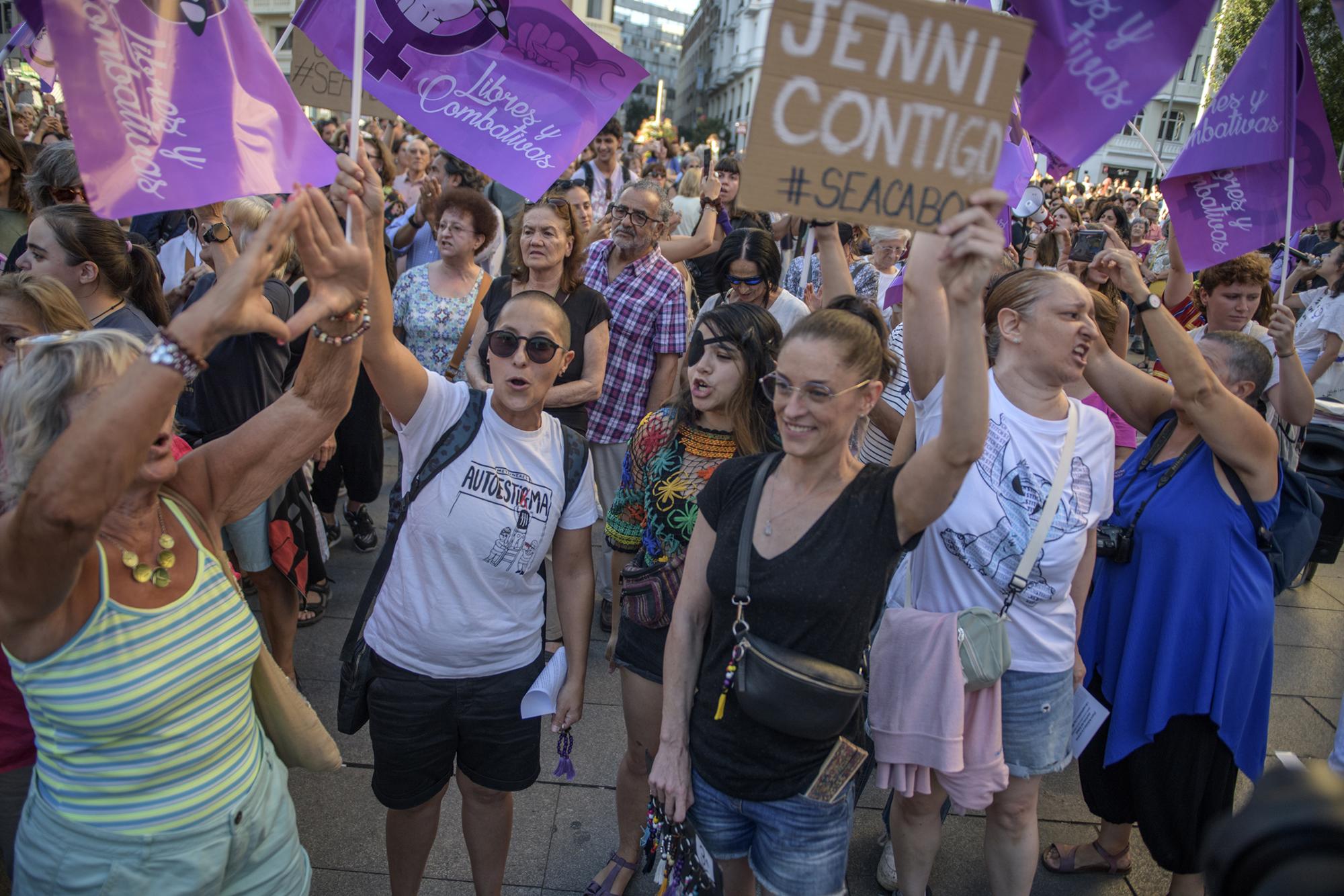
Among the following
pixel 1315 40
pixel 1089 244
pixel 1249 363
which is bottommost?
pixel 1249 363

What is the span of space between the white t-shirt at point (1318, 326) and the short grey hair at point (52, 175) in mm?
7134

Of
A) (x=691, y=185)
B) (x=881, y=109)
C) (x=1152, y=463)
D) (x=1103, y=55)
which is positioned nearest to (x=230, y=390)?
(x=881, y=109)

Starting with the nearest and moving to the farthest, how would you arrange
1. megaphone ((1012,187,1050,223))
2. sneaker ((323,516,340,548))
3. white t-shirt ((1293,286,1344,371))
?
sneaker ((323,516,340,548)), white t-shirt ((1293,286,1344,371)), megaphone ((1012,187,1050,223))

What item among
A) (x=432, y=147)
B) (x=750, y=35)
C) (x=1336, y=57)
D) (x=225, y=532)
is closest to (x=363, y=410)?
(x=225, y=532)

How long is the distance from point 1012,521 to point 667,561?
3.30 ft

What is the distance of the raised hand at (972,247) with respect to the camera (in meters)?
1.72

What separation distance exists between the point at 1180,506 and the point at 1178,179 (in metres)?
1.45

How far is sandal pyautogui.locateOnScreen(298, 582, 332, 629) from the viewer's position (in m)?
4.59

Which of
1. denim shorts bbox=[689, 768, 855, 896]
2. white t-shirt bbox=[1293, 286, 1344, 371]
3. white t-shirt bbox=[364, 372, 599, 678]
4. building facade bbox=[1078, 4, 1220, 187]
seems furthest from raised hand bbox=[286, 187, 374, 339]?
building facade bbox=[1078, 4, 1220, 187]

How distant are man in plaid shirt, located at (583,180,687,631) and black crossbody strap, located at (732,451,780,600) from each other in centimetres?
260

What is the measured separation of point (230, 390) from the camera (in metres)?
3.86

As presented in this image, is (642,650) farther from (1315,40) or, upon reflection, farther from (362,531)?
(1315,40)

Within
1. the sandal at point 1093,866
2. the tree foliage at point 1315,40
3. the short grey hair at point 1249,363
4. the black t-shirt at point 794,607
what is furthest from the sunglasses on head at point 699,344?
the tree foliage at point 1315,40

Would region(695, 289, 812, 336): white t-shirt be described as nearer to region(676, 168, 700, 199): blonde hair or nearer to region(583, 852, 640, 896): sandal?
region(583, 852, 640, 896): sandal
